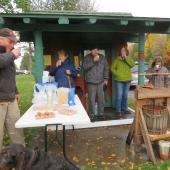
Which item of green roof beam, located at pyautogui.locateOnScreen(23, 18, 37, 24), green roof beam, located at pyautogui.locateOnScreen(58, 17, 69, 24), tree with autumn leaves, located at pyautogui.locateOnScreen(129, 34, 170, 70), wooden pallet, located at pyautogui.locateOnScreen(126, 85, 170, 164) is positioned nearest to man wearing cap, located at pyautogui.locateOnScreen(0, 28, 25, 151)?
green roof beam, located at pyautogui.locateOnScreen(23, 18, 37, 24)

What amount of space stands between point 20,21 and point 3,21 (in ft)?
1.46

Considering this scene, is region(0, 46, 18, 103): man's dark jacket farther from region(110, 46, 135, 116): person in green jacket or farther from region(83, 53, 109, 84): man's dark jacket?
region(110, 46, 135, 116): person in green jacket

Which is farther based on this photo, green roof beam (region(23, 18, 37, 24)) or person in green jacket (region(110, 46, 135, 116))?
person in green jacket (region(110, 46, 135, 116))

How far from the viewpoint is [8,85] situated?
3.00 metres

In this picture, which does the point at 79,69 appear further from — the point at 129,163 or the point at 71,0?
the point at 71,0

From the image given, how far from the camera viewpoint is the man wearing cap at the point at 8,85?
9.21 feet

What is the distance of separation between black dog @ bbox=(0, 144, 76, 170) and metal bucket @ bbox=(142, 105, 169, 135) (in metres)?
1.86

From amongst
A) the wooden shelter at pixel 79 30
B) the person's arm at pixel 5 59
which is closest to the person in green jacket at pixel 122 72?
the wooden shelter at pixel 79 30

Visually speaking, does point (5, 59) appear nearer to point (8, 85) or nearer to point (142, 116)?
point (8, 85)

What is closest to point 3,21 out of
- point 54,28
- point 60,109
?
point 54,28

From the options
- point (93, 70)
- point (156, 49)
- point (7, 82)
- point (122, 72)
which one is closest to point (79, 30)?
point (93, 70)

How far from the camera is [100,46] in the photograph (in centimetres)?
630

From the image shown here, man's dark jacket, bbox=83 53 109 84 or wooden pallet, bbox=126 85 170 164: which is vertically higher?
man's dark jacket, bbox=83 53 109 84

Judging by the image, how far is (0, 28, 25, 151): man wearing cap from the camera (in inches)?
110
